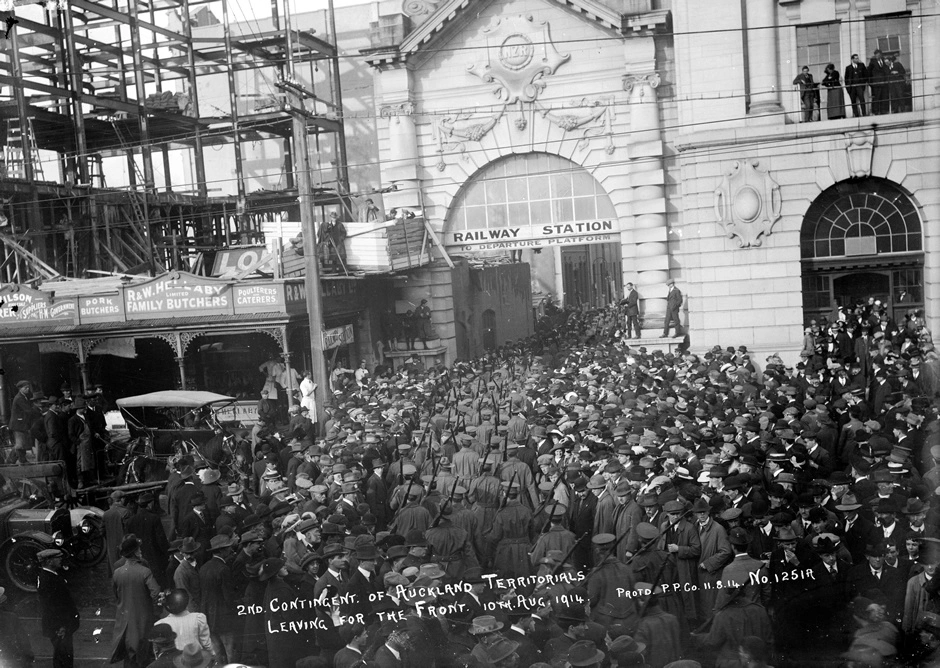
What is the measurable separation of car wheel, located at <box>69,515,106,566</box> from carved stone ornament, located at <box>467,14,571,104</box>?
331 inches

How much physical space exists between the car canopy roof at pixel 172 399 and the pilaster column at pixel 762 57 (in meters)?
8.94

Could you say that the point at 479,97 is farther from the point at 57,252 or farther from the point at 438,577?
the point at 438,577

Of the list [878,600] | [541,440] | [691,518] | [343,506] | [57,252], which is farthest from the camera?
[57,252]

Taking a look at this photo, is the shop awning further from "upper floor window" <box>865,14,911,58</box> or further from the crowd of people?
"upper floor window" <box>865,14,911,58</box>

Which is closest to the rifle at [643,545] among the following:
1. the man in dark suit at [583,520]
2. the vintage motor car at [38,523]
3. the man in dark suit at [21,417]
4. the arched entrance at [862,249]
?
the man in dark suit at [583,520]

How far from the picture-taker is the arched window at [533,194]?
12523 mm

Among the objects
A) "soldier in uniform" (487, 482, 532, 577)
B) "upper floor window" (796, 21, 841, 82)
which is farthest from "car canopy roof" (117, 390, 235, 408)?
"upper floor window" (796, 21, 841, 82)

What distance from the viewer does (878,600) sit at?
22.4ft

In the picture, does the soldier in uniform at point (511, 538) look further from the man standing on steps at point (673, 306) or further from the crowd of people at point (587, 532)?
the man standing on steps at point (673, 306)

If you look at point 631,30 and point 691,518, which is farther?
point 631,30

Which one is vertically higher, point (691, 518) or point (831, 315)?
point (831, 315)

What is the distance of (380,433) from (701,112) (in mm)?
6739

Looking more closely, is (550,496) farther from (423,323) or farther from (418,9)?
(418,9)

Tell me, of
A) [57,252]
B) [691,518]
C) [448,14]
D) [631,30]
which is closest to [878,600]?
[691,518]
